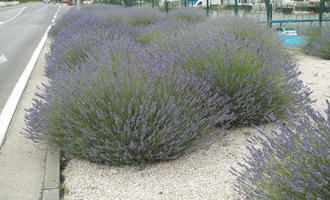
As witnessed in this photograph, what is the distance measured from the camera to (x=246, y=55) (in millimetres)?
4953

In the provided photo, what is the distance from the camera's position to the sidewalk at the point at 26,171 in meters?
3.48

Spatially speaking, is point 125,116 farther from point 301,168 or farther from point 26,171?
point 301,168

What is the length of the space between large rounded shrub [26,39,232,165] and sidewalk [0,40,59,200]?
0.24 meters

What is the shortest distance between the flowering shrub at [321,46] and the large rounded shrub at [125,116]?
6.26 m

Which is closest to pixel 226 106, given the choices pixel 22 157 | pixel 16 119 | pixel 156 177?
pixel 156 177

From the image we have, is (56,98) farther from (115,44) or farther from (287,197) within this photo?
(287,197)

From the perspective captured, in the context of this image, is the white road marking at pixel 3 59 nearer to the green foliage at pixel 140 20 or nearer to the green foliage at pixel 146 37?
the green foliage at pixel 140 20

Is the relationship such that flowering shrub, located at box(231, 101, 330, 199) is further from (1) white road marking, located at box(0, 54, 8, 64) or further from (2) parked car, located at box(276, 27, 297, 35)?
(2) parked car, located at box(276, 27, 297, 35)

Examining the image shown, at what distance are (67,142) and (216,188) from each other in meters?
1.52

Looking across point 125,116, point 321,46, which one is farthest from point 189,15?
point 125,116

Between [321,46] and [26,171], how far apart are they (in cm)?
788

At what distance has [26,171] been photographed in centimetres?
390

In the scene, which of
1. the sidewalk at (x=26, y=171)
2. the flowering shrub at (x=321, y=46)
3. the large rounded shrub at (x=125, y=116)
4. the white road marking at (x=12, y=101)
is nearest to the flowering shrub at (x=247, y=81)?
the large rounded shrub at (x=125, y=116)

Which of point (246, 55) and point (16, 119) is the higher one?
point (246, 55)
